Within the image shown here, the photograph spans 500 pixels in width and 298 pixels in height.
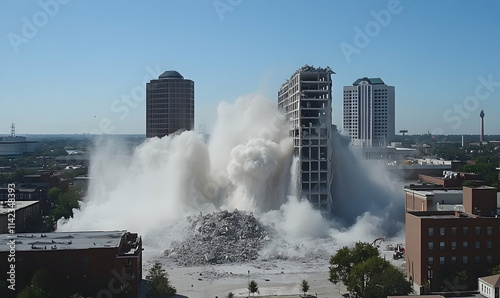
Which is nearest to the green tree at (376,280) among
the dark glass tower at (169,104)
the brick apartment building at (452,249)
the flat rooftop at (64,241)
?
the brick apartment building at (452,249)

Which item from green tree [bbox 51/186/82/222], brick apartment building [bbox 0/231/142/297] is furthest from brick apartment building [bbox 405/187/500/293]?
green tree [bbox 51/186/82/222]

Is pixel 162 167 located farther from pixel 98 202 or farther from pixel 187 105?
pixel 187 105

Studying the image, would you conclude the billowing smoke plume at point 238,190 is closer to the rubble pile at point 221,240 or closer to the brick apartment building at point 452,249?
the rubble pile at point 221,240

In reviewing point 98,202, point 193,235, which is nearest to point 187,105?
point 98,202

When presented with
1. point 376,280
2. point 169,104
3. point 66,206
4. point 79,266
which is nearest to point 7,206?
point 66,206

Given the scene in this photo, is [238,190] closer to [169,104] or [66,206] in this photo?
[66,206]

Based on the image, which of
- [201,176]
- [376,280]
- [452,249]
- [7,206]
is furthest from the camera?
[201,176]
